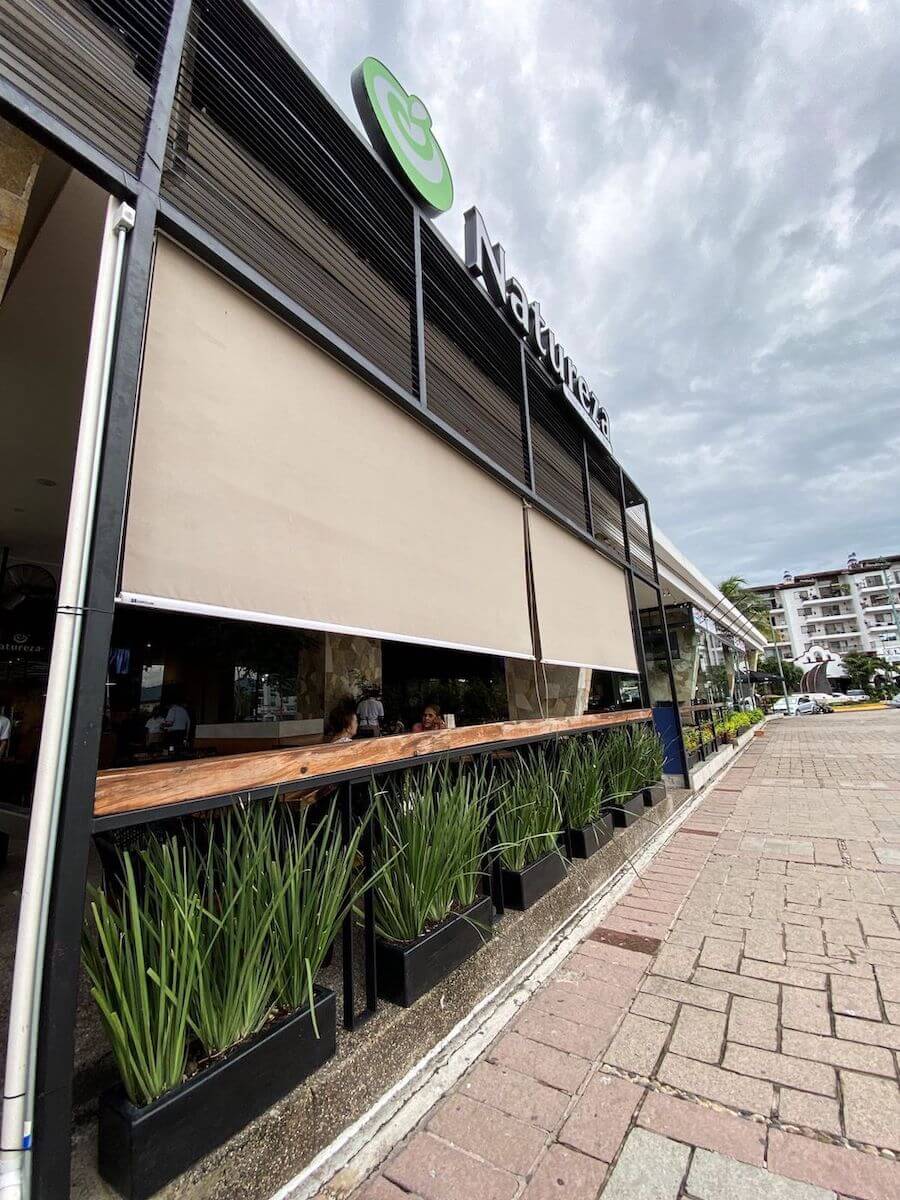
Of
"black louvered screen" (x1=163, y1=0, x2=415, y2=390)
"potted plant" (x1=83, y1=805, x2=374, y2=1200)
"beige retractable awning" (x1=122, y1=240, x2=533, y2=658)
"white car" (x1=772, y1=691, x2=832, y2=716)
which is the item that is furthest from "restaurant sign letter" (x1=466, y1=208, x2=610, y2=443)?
"white car" (x1=772, y1=691, x2=832, y2=716)

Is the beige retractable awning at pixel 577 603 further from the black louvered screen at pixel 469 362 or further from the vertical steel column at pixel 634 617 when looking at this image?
the black louvered screen at pixel 469 362

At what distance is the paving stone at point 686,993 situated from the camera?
1.92m

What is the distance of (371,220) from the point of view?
285cm

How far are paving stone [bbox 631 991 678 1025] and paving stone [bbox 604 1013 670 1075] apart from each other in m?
0.03

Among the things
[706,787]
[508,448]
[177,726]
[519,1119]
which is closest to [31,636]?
[177,726]

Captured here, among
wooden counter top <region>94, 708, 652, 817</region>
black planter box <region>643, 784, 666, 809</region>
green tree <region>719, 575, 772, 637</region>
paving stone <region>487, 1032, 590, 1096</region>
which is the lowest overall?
paving stone <region>487, 1032, 590, 1096</region>

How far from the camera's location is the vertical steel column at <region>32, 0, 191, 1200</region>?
3.48 feet

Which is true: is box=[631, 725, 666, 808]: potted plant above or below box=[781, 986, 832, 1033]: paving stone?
above

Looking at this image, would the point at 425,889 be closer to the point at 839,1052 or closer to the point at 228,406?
the point at 839,1052

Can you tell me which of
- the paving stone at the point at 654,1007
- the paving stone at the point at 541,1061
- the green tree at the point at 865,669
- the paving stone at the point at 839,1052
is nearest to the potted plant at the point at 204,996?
the paving stone at the point at 541,1061

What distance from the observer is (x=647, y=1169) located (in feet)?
3.94

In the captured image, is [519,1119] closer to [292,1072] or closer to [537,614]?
[292,1072]

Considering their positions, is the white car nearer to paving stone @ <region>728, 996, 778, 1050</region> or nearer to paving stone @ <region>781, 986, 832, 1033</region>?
paving stone @ <region>781, 986, 832, 1033</region>

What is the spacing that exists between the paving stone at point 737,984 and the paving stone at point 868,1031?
0.73ft
